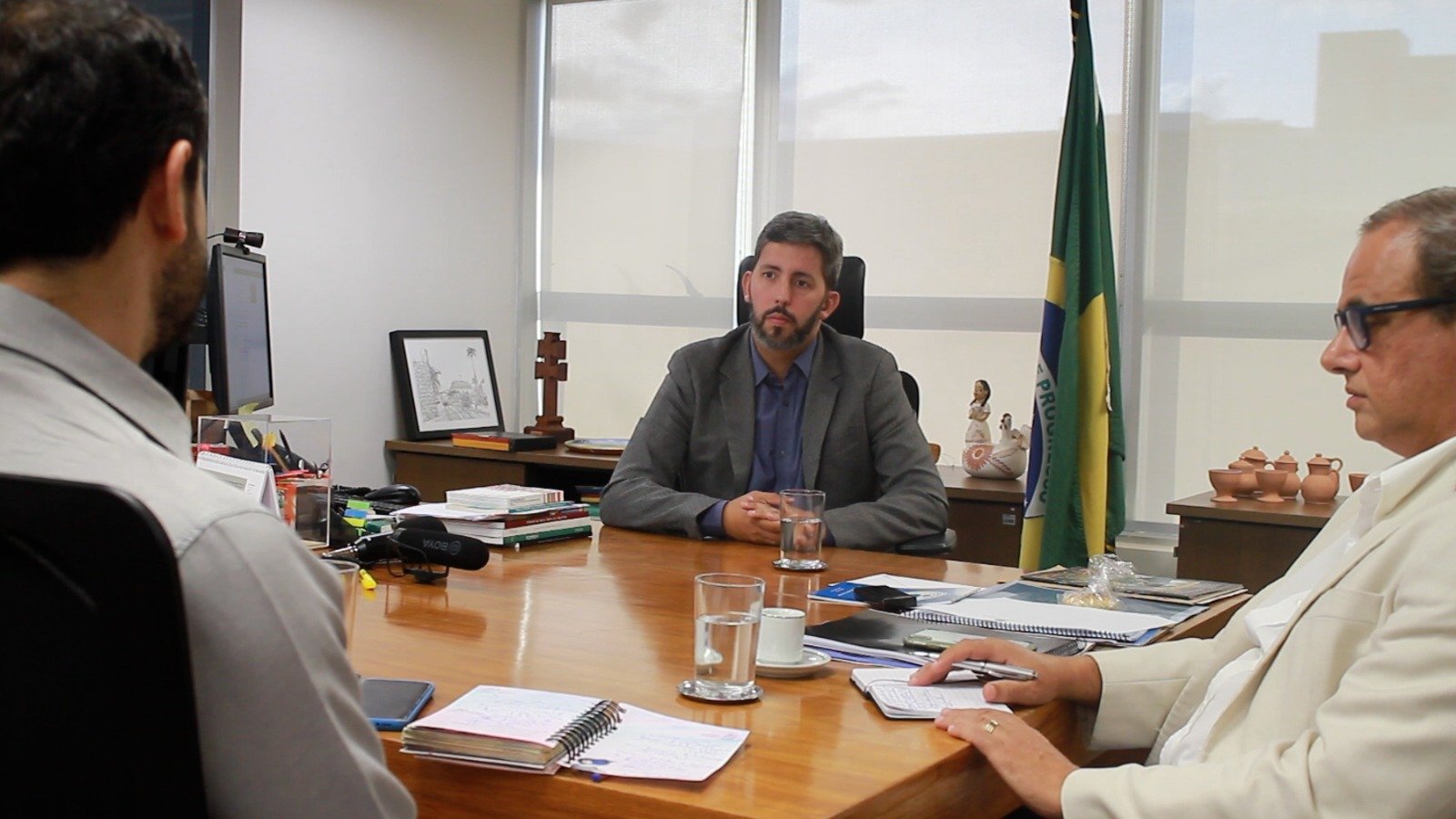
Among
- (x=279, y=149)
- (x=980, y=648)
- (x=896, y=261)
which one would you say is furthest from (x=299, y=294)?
(x=980, y=648)

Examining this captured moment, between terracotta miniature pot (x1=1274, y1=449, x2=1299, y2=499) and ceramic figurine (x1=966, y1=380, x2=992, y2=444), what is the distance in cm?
88

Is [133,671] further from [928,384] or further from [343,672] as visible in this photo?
[928,384]

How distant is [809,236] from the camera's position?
3.27m

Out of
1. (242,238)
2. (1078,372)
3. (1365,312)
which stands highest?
(242,238)

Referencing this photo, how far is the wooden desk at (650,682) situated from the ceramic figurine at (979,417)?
1.74 m

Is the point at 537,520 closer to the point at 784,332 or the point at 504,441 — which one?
the point at 784,332

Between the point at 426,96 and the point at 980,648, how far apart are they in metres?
3.91

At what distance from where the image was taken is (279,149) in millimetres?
4426

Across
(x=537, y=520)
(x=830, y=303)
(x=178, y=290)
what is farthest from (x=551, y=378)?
(x=178, y=290)

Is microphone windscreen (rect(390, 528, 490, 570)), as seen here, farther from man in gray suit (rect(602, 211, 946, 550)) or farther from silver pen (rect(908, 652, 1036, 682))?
silver pen (rect(908, 652, 1036, 682))

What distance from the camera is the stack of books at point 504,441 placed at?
4652mm

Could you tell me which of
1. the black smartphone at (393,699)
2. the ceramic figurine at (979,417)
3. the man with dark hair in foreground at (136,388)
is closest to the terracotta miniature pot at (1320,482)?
the ceramic figurine at (979,417)

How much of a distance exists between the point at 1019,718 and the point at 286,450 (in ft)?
4.25

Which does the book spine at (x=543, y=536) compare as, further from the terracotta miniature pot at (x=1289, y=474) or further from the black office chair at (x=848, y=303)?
the terracotta miniature pot at (x=1289, y=474)
